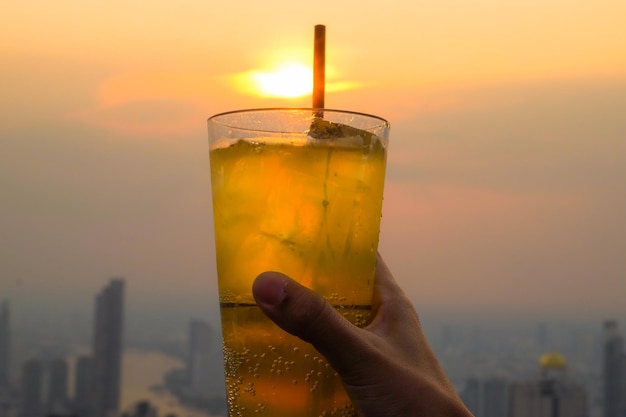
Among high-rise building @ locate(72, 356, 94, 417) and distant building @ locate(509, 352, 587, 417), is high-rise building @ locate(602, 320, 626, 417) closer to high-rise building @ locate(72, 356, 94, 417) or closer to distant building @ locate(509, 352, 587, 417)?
distant building @ locate(509, 352, 587, 417)

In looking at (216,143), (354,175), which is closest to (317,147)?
(354,175)

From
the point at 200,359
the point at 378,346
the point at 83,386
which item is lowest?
the point at 83,386

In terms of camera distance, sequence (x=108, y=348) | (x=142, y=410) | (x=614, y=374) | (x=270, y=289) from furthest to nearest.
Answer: (x=614, y=374), (x=108, y=348), (x=142, y=410), (x=270, y=289)

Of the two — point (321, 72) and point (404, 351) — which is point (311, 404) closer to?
point (404, 351)

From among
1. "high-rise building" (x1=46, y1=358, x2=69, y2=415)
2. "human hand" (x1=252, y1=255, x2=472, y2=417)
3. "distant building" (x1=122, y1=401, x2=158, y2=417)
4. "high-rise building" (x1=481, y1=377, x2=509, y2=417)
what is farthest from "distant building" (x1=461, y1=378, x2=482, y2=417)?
"human hand" (x1=252, y1=255, x2=472, y2=417)

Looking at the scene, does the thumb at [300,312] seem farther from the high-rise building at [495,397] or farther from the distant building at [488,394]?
the high-rise building at [495,397]

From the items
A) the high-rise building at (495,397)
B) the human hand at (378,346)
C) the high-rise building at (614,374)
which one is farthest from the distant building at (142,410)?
the human hand at (378,346)

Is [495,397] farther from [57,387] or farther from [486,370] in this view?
[57,387]

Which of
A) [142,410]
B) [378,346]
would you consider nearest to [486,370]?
[142,410]
